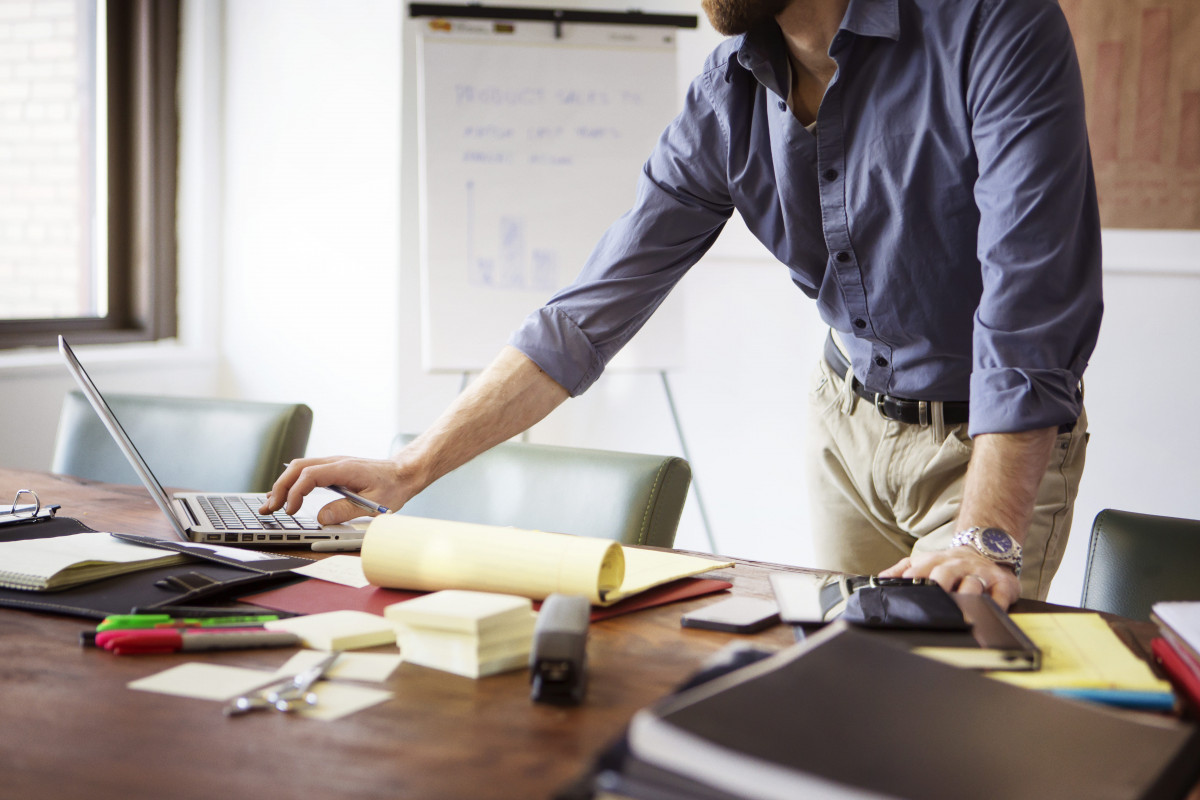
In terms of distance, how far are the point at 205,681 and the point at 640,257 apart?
98 cm

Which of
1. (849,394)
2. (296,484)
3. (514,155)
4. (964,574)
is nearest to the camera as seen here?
(964,574)

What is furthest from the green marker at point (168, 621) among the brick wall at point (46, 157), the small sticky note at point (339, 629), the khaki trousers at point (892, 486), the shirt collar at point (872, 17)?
the brick wall at point (46, 157)

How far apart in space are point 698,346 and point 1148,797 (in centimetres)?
293

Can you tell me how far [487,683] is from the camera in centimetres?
81

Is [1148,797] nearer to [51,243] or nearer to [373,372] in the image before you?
[373,372]

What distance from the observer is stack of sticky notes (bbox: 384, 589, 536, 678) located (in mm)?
820

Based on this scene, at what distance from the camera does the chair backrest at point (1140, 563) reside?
1266 millimetres

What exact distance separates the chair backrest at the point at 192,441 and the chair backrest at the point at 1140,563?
133 centimetres

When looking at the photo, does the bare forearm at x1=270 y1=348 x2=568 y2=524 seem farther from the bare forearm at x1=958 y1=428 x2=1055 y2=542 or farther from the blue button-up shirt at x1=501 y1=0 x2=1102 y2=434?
the bare forearm at x1=958 y1=428 x2=1055 y2=542

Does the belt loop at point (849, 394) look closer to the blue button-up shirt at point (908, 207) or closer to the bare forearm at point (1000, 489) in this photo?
the blue button-up shirt at point (908, 207)

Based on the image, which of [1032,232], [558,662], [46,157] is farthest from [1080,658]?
[46,157]

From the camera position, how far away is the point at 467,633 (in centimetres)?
82

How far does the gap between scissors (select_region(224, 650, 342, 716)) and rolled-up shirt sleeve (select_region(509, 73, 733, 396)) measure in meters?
0.80

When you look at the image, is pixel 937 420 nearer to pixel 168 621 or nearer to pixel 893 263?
pixel 893 263
